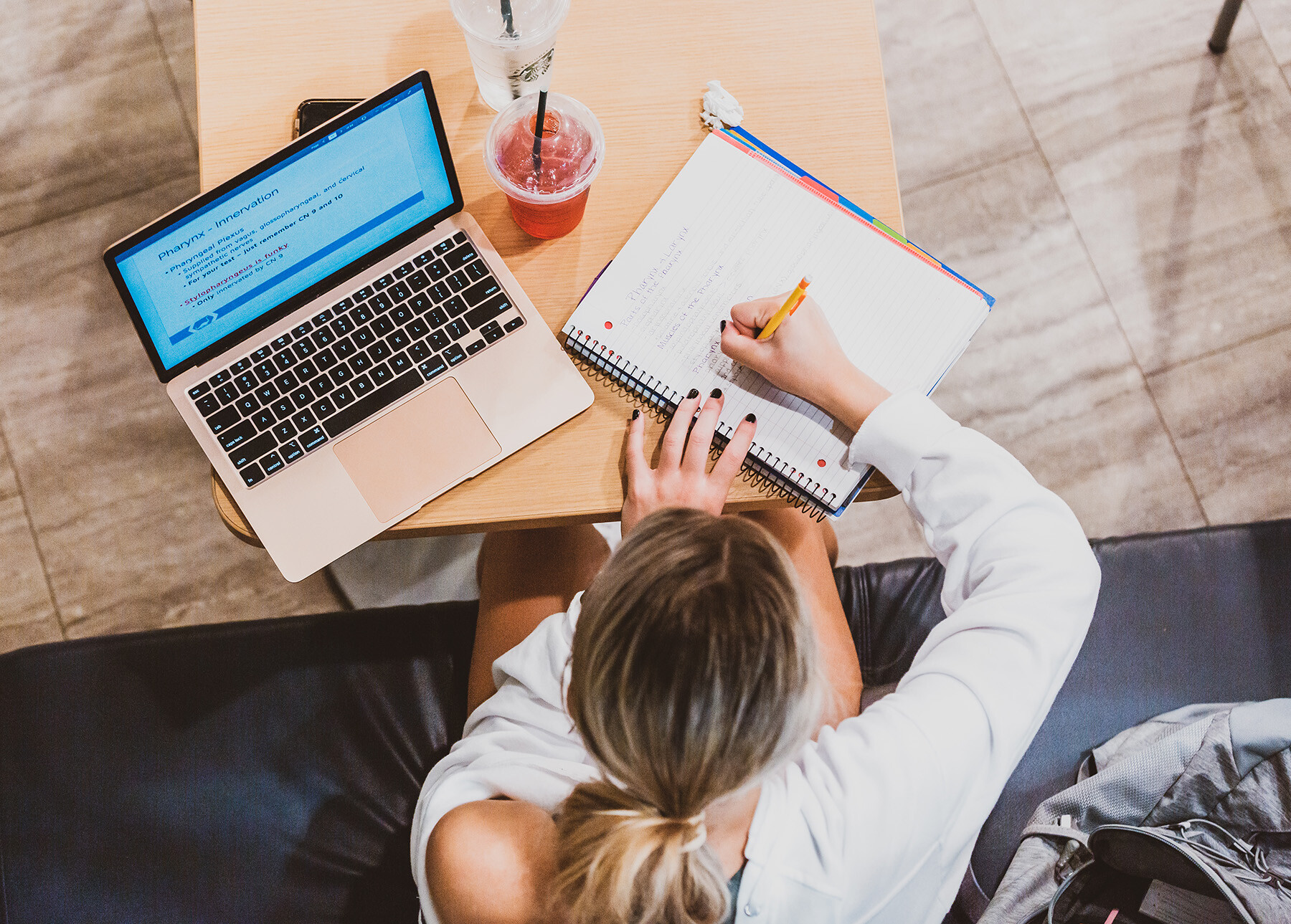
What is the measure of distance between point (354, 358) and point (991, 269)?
130 cm

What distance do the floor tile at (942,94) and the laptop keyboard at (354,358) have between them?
115cm

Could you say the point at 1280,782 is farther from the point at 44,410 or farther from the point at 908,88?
the point at 44,410

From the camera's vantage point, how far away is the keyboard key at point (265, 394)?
2.93 feet

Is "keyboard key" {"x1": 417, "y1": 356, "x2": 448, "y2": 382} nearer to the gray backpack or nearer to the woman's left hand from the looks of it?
the woman's left hand

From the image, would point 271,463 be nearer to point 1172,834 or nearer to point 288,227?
point 288,227

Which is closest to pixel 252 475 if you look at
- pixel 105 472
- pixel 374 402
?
pixel 374 402

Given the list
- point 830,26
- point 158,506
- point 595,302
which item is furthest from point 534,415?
point 158,506

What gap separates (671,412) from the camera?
925 mm

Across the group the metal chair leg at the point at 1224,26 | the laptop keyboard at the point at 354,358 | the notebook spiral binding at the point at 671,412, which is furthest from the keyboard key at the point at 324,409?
the metal chair leg at the point at 1224,26

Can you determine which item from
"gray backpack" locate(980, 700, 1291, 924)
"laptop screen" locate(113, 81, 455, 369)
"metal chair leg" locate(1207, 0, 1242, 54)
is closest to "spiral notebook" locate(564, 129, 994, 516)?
"laptop screen" locate(113, 81, 455, 369)

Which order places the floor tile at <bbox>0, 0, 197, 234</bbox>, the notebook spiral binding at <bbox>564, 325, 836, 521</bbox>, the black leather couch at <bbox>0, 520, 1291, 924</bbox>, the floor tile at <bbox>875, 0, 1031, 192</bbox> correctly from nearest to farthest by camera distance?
the notebook spiral binding at <bbox>564, 325, 836, 521</bbox> → the black leather couch at <bbox>0, 520, 1291, 924</bbox> → the floor tile at <bbox>0, 0, 197, 234</bbox> → the floor tile at <bbox>875, 0, 1031, 192</bbox>

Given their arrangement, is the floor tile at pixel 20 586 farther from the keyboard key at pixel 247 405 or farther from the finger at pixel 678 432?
the finger at pixel 678 432

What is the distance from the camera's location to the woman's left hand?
884 mm

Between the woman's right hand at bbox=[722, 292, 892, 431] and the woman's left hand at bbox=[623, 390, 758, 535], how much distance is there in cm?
5
